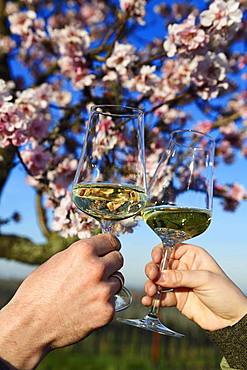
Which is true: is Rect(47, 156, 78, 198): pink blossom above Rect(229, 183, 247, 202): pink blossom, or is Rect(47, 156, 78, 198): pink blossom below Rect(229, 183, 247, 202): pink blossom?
below

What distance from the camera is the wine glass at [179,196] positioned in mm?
1568

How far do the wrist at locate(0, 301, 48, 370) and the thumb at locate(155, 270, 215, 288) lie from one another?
0.42m

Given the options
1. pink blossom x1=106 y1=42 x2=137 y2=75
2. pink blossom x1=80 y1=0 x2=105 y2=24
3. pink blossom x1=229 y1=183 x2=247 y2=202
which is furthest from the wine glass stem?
pink blossom x1=80 y1=0 x2=105 y2=24

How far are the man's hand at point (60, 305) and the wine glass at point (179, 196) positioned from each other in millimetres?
295

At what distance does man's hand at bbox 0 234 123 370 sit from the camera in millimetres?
1267

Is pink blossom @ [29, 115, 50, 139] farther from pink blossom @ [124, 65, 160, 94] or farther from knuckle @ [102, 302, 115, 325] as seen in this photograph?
knuckle @ [102, 302, 115, 325]

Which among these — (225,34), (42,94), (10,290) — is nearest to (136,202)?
(225,34)

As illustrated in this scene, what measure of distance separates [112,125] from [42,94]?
232 centimetres

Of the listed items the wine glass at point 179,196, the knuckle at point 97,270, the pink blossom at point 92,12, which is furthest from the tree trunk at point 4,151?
the knuckle at point 97,270

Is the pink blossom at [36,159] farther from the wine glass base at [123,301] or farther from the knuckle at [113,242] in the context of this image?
the knuckle at [113,242]

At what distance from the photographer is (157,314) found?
1674 millimetres

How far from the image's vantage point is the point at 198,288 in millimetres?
1695

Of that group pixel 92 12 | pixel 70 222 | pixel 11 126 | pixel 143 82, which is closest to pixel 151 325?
pixel 70 222

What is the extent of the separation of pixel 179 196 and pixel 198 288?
258 millimetres
